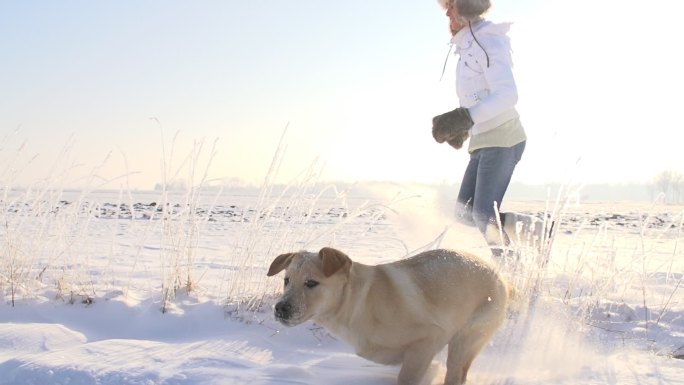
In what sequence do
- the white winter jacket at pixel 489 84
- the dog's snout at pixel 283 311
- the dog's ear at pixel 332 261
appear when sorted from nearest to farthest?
the dog's snout at pixel 283 311, the dog's ear at pixel 332 261, the white winter jacket at pixel 489 84

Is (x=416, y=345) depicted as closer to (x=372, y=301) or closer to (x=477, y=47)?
(x=372, y=301)

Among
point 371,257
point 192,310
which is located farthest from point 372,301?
point 371,257

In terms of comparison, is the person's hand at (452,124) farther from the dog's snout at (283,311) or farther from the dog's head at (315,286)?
the dog's snout at (283,311)

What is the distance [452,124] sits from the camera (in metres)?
4.78

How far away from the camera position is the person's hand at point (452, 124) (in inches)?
188

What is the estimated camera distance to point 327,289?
3.34 metres

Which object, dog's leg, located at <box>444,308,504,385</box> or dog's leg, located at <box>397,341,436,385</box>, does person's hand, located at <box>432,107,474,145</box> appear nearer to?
dog's leg, located at <box>444,308,504,385</box>

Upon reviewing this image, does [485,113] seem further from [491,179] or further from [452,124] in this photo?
[491,179]

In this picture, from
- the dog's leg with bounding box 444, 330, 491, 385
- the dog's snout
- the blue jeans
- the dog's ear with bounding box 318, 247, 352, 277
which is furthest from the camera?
the blue jeans

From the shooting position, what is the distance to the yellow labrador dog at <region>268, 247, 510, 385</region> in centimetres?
327

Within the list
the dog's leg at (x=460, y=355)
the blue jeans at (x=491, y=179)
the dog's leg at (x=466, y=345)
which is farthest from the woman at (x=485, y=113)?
the dog's leg at (x=460, y=355)

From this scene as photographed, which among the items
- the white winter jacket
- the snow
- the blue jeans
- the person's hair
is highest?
the person's hair

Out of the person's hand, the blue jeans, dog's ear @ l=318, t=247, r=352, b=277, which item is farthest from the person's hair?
dog's ear @ l=318, t=247, r=352, b=277

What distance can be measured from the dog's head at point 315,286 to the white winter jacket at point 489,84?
79.7 inches
